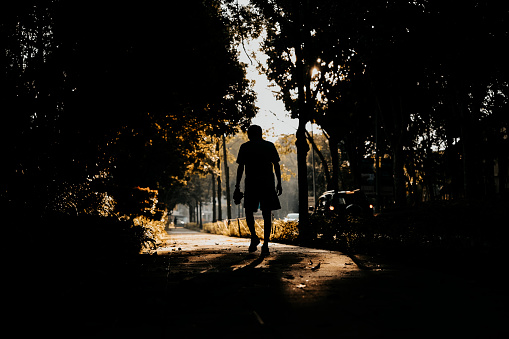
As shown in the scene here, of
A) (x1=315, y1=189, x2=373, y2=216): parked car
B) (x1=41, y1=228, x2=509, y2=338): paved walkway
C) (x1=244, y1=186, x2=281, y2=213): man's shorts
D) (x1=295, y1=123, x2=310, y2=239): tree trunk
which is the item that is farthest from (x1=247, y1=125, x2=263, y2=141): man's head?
(x1=315, y1=189, x2=373, y2=216): parked car

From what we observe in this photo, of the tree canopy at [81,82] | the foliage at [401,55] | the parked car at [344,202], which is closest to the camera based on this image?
the tree canopy at [81,82]

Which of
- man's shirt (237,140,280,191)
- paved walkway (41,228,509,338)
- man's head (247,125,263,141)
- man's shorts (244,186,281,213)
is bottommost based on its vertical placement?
paved walkway (41,228,509,338)

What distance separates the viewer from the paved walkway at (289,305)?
2797mm

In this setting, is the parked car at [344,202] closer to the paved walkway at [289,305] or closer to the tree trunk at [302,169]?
the tree trunk at [302,169]

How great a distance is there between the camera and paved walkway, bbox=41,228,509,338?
2.80 m

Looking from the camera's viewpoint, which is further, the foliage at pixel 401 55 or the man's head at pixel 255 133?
the foliage at pixel 401 55

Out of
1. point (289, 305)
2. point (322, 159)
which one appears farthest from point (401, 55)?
point (322, 159)

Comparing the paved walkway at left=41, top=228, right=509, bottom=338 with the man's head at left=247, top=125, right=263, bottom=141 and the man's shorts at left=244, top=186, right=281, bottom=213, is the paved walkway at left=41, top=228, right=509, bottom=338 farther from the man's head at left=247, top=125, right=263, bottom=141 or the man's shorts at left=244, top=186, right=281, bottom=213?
the man's head at left=247, top=125, right=263, bottom=141

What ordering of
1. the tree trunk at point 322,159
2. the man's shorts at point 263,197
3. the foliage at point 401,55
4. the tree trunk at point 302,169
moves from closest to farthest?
the man's shorts at point 263,197
the foliage at point 401,55
the tree trunk at point 302,169
the tree trunk at point 322,159

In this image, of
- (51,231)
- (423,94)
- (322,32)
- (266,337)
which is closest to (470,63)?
(322,32)

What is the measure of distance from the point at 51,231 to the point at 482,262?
15.6ft

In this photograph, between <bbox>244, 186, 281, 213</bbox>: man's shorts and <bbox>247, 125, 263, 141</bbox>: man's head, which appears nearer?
<bbox>244, 186, 281, 213</bbox>: man's shorts

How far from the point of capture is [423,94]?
24.0m

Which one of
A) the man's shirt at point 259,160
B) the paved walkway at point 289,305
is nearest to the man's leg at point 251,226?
the man's shirt at point 259,160
